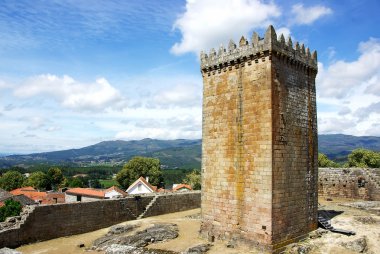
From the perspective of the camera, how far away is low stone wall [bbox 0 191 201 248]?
17.8 meters

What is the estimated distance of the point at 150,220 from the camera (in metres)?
22.2

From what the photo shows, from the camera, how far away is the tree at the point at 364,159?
45.0 metres

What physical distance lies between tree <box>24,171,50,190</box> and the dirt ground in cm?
7086

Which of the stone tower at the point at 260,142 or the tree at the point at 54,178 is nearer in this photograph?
the stone tower at the point at 260,142

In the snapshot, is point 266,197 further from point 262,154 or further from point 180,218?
point 180,218

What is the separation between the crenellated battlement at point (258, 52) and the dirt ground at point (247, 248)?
8066 mm

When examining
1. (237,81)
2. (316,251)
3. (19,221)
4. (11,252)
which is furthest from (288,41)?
(19,221)

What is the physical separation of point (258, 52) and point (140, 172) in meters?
56.6

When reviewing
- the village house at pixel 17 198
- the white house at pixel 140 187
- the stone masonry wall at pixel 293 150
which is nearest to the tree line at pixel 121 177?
the white house at pixel 140 187

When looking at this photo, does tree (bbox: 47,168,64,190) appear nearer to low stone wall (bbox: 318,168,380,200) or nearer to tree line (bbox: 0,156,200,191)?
tree line (bbox: 0,156,200,191)

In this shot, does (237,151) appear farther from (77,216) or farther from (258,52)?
(77,216)

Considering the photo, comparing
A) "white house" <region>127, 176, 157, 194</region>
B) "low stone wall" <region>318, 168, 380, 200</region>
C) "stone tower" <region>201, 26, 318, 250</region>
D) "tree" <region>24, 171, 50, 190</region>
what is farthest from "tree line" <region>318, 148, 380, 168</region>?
"tree" <region>24, 171, 50, 190</region>

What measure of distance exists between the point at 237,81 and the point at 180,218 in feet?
37.2

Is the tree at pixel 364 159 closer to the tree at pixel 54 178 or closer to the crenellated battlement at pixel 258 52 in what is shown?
the crenellated battlement at pixel 258 52
